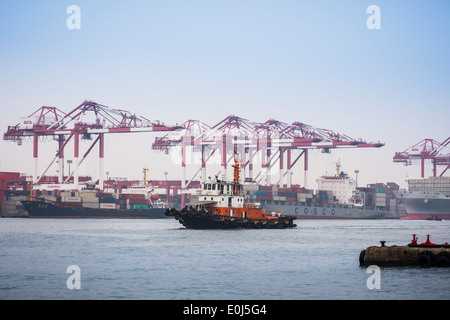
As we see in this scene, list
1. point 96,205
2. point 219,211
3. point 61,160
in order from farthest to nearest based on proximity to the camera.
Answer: point 61,160, point 96,205, point 219,211

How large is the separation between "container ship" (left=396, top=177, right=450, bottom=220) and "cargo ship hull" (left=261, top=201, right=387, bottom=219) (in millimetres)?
11428

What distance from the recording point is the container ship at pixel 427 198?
148m

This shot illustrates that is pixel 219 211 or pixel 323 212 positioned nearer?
pixel 219 211

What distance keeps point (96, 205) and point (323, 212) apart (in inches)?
2123

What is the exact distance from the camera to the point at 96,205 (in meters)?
127

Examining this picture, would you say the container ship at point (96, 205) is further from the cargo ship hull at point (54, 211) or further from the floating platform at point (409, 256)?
the floating platform at point (409, 256)

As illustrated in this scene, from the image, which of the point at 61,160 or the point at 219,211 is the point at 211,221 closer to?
the point at 219,211

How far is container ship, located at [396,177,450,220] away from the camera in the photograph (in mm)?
148125

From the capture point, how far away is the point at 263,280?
33156mm

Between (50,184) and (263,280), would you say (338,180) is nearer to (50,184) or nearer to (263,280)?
(50,184)

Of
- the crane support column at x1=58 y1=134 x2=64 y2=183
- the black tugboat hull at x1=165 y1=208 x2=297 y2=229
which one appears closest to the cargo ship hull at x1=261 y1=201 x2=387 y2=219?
the crane support column at x1=58 y1=134 x2=64 y2=183

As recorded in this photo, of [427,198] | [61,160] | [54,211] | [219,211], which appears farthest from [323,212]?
[219,211]

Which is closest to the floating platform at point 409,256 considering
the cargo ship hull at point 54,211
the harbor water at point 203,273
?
the harbor water at point 203,273
